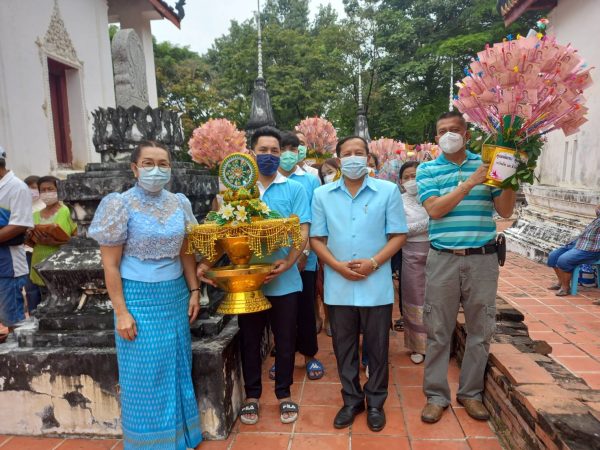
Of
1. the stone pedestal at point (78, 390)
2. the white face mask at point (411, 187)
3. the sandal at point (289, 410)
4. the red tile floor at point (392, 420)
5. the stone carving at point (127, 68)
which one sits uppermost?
the stone carving at point (127, 68)

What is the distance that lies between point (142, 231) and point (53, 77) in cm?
784

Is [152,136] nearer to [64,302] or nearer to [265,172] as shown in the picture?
[265,172]

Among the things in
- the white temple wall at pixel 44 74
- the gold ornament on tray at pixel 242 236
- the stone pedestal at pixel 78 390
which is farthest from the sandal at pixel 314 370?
the white temple wall at pixel 44 74

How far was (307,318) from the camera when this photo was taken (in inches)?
134

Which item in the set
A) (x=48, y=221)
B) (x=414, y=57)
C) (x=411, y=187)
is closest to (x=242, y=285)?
(x=411, y=187)

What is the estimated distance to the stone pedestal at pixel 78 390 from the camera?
2512 millimetres

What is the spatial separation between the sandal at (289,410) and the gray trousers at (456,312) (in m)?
0.87

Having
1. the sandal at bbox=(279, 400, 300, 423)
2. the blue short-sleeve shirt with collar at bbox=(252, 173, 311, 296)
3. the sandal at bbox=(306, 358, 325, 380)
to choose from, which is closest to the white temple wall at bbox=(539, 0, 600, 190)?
the sandal at bbox=(306, 358, 325, 380)

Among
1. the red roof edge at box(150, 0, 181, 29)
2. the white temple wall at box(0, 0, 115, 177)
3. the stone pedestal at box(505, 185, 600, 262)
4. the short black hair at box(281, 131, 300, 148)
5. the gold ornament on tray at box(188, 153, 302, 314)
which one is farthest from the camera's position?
the red roof edge at box(150, 0, 181, 29)

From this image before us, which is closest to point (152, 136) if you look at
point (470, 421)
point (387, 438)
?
point (387, 438)

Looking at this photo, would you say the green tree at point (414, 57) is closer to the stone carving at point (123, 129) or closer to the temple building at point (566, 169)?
the temple building at point (566, 169)

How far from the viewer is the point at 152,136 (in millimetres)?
3045

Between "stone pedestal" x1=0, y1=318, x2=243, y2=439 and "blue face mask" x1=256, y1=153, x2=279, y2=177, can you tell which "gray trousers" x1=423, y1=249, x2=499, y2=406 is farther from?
"stone pedestal" x1=0, y1=318, x2=243, y2=439

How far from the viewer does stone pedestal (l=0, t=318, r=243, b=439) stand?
2512mm
